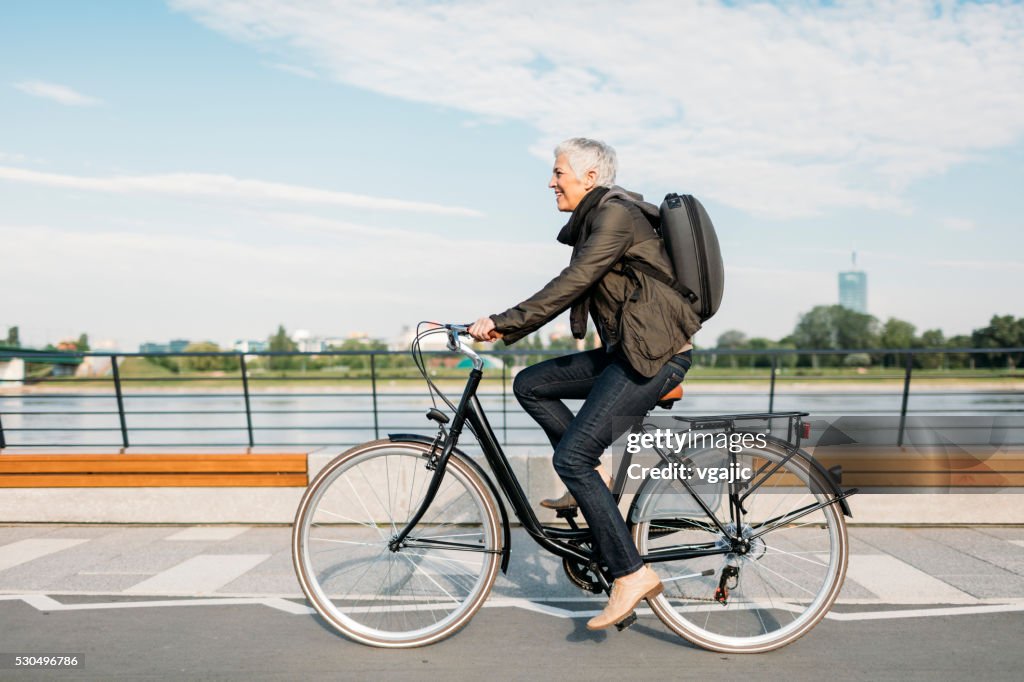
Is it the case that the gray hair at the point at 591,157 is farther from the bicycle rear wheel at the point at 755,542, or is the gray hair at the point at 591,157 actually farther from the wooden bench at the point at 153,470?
the wooden bench at the point at 153,470

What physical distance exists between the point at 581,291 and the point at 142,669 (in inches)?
92.8

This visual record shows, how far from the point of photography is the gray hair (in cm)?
319

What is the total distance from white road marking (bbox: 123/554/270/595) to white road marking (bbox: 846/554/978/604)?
3536 millimetres

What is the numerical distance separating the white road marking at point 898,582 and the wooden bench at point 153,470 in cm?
388

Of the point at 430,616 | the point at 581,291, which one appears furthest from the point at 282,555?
the point at 581,291

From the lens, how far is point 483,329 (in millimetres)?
3045

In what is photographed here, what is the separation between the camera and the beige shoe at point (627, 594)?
3.16 meters

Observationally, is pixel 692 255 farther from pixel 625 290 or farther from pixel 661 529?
pixel 661 529

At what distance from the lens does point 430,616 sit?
141 inches

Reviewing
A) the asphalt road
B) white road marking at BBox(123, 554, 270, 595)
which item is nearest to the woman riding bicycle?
the asphalt road

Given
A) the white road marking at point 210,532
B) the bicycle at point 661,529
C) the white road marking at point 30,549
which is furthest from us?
the white road marking at point 210,532

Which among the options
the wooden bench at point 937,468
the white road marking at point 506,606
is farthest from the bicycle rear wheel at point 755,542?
the wooden bench at point 937,468

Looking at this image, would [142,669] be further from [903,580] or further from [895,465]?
[895,465]

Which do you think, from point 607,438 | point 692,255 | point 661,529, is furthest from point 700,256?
point 661,529
